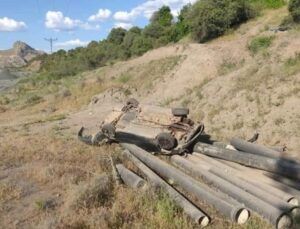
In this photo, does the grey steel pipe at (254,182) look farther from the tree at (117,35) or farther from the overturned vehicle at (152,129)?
the tree at (117,35)

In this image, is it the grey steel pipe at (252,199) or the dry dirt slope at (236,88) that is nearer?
the grey steel pipe at (252,199)

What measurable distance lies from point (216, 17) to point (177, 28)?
7970 millimetres

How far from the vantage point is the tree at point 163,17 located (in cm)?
4788

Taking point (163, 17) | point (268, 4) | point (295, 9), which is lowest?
point (163, 17)

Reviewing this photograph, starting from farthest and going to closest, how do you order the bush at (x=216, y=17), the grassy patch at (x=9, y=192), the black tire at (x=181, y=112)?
1. the bush at (x=216, y=17)
2. the black tire at (x=181, y=112)
3. the grassy patch at (x=9, y=192)

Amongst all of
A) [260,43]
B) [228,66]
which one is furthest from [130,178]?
[260,43]

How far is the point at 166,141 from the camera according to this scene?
39.0 feet

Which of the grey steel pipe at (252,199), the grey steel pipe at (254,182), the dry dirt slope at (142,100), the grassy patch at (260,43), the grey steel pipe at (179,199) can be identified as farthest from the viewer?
the grassy patch at (260,43)

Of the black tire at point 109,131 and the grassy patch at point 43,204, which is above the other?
the black tire at point 109,131

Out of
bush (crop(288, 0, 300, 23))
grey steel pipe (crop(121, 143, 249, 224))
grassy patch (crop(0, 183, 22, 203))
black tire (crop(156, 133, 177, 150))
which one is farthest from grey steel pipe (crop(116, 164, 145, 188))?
bush (crop(288, 0, 300, 23))

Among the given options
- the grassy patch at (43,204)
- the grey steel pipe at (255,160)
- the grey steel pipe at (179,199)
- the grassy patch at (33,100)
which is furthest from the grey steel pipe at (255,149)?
the grassy patch at (33,100)

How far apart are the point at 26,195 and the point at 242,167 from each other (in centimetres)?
439

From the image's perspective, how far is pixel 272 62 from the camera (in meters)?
17.0

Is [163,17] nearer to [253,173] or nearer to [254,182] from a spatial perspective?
[253,173]
